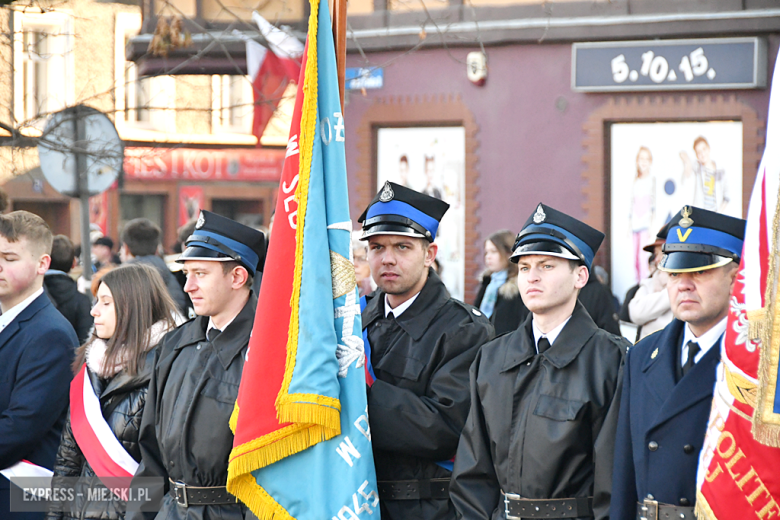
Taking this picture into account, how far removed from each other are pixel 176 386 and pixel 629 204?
885 centimetres

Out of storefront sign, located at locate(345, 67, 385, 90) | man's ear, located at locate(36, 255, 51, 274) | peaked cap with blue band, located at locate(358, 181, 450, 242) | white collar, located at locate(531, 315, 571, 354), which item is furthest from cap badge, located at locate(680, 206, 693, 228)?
storefront sign, located at locate(345, 67, 385, 90)

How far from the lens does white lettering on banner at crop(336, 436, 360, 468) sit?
351 cm

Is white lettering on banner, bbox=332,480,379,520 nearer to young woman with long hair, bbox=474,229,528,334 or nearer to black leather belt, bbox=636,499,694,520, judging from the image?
black leather belt, bbox=636,499,694,520

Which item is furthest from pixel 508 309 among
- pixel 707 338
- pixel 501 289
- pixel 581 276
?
pixel 707 338

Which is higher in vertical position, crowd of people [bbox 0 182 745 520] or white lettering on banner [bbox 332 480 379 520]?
crowd of people [bbox 0 182 745 520]

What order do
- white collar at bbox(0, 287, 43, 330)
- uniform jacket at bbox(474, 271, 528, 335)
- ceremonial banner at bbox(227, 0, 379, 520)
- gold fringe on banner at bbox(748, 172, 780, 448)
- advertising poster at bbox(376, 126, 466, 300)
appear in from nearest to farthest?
gold fringe on banner at bbox(748, 172, 780, 448), ceremonial banner at bbox(227, 0, 379, 520), white collar at bbox(0, 287, 43, 330), uniform jacket at bbox(474, 271, 528, 335), advertising poster at bbox(376, 126, 466, 300)

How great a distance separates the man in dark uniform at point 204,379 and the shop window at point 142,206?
20.2 metres

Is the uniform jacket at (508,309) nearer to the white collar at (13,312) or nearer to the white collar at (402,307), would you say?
the white collar at (402,307)

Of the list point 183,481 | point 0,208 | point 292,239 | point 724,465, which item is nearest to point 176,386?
point 183,481

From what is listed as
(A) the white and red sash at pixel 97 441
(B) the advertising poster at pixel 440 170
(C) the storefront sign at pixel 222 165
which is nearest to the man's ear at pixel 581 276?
(A) the white and red sash at pixel 97 441

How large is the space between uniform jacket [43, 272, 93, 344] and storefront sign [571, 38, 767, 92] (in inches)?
289

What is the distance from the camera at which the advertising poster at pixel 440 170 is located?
1270 centimetres

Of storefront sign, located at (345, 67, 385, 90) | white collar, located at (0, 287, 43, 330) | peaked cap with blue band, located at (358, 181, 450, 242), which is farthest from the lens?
storefront sign, located at (345, 67, 385, 90)

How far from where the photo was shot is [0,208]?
6.44m
